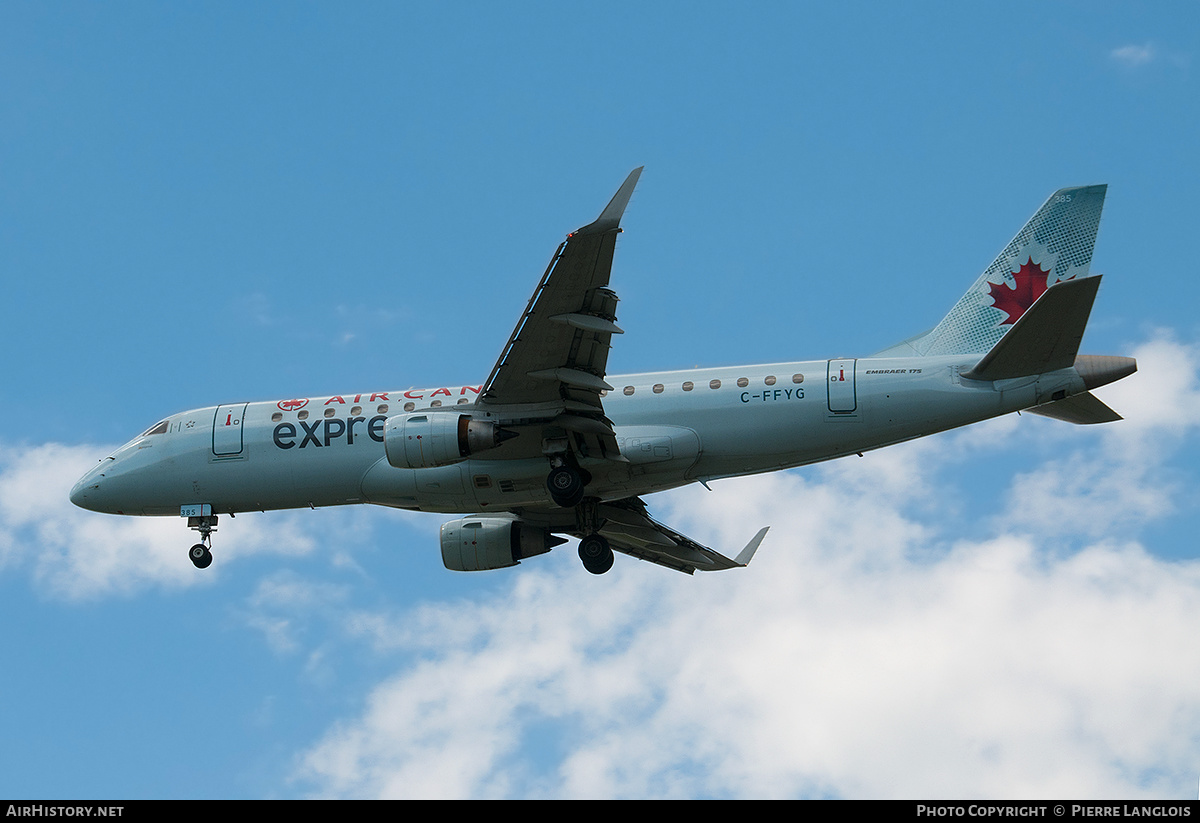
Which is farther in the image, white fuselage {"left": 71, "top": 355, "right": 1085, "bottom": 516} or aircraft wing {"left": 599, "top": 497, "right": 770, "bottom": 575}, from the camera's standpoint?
aircraft wing {"left": 599, "top": 497, "right": 770, "bottom": 575}

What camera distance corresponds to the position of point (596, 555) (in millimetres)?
29859

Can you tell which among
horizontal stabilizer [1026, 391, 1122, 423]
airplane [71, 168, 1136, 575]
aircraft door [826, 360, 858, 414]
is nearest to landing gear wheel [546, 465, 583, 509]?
airplane [71, 168, 1136, 575]

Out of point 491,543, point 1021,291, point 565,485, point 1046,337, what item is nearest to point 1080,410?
point 1046,337

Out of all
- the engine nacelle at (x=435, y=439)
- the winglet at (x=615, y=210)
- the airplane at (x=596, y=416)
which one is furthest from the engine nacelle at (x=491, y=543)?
the winglet at (x=615, y=210)

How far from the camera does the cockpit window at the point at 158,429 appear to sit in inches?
1188

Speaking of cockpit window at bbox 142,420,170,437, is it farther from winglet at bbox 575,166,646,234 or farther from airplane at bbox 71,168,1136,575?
winglet at bbox 575,166,646,234

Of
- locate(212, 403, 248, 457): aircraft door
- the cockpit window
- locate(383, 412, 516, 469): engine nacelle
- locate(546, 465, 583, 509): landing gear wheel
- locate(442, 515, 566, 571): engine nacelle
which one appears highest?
the cockpit window

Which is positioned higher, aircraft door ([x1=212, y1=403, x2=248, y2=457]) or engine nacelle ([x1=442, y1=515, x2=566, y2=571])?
aircraft door ([x1=212, y1=403, x2=248, y2=457])

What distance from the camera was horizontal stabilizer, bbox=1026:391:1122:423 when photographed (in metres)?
26.3

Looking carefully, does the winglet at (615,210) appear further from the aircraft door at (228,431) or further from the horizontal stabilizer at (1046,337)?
the aircraft door at (228,431)

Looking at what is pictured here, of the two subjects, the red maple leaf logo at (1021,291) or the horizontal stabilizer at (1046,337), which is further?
the red maple leaf logo at (1021,291)

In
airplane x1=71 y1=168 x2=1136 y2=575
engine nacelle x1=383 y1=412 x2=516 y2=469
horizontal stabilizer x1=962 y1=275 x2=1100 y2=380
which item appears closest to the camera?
horizontal stabilizer x1=962 y1=275 x2=1100 y2=380

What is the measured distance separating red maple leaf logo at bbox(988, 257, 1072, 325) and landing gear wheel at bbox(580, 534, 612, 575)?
10127 millimetres

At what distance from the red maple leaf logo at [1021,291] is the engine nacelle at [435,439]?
445 inches
